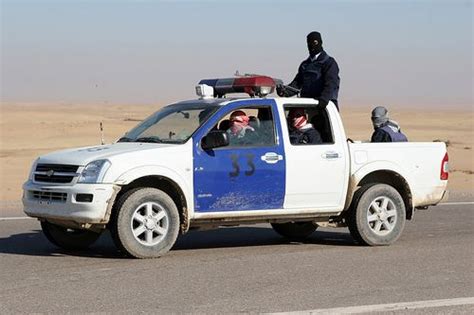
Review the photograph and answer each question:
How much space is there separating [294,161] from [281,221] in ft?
2.37

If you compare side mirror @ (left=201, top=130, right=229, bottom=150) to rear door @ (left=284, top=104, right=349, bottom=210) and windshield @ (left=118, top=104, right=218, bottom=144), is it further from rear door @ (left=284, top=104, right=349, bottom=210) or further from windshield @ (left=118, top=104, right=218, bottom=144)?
rear door @ (left=284, top=104, right=349, bottom=210)

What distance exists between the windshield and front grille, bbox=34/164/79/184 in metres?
1.12

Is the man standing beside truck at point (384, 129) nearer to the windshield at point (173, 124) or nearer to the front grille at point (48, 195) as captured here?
the windshield at point (173, 124)

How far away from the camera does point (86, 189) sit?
10258 mm

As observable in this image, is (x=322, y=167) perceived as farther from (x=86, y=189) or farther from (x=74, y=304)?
(x=74, y=304)

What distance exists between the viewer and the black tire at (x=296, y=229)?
12727 millimetres

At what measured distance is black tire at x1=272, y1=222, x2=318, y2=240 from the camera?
501 inches

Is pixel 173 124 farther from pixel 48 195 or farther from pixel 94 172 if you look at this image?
pixel 48 195

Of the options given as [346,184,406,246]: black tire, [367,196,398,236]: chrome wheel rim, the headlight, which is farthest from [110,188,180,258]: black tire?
[367,196,398,236]: chrome wheel rim

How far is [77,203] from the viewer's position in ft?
33.7

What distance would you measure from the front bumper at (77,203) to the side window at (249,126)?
5.23ft

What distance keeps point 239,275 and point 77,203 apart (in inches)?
76.4

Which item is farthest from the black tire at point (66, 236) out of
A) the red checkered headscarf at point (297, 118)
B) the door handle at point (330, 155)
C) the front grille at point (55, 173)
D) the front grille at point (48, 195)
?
the door handle at point (330, 155)

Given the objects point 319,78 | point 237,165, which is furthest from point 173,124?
point 319,78
